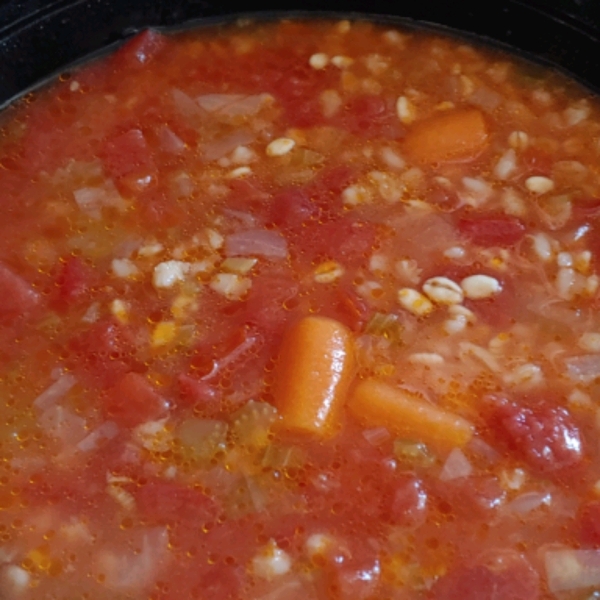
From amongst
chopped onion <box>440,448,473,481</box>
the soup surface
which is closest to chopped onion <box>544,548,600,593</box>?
the soup surface

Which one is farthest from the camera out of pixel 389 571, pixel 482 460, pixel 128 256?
pixel 128 256

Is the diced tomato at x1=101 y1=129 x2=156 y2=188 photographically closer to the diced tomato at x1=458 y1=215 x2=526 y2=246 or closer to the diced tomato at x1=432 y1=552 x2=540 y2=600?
the diced tomato at x1=458 y1=215 x2=526 y2=246

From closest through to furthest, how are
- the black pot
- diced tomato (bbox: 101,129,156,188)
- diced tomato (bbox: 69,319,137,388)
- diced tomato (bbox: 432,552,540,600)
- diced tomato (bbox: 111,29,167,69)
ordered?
diced tomato (bbox: 432,552,540,600), diced tomato (bbox: 69,319,137,388), diced tomato (bbox: 101,129,156,188), the black pot, diced tomato (bbox: 111,29,167,69)

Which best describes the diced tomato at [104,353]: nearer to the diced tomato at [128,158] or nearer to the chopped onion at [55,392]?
the chopped onion at [55,392]

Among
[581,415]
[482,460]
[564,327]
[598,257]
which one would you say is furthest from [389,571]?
[598,257]

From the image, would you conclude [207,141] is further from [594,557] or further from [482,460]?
[594,557]
